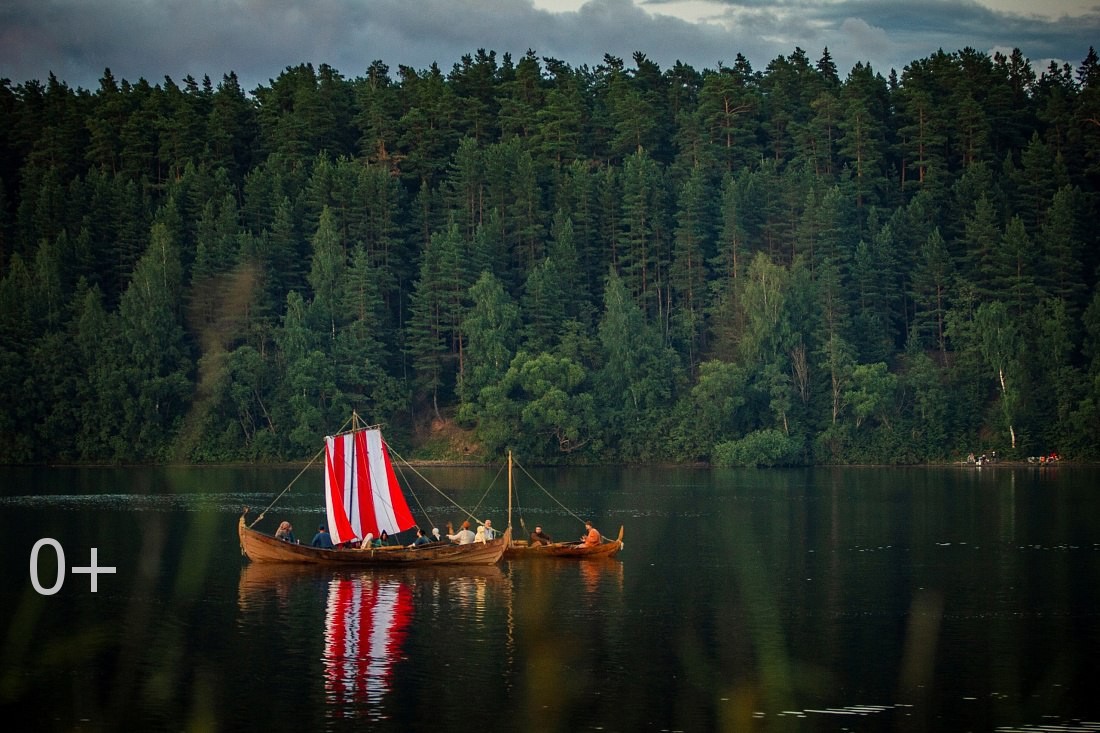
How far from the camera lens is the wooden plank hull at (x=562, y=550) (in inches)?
2751

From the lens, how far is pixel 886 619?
54000 millimetres

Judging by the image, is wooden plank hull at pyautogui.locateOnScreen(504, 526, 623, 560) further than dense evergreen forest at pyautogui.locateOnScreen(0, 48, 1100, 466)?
No

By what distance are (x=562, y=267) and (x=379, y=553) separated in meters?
91.3

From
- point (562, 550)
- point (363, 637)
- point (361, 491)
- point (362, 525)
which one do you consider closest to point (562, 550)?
point (562, 550)

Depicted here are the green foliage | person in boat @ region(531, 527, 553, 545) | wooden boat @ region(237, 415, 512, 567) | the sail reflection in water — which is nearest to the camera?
the sail reflection in water

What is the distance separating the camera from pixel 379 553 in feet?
220

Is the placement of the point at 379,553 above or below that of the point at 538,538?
below

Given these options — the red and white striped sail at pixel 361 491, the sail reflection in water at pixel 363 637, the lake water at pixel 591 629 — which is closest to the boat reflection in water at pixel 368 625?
the sail reflection in water at pixel 363 637

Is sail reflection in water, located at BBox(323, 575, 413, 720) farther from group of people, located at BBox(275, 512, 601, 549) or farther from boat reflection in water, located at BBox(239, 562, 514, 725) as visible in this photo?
group of people, located at BBox(275, 512, 601, 549)

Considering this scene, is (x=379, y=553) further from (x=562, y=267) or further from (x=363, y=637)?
(x=562, y=267)

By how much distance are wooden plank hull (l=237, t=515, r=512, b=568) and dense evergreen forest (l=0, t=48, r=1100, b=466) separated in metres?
68.8

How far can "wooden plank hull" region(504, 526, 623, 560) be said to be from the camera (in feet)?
229

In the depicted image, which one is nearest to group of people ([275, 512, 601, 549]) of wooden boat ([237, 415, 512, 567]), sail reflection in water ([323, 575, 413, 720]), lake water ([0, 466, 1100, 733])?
wooden boat ([237, 415, 512, 567])

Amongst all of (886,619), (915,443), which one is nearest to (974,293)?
(915,443)
